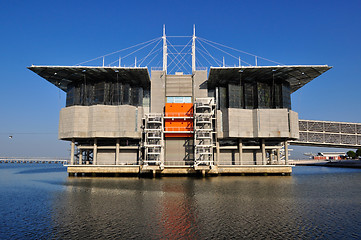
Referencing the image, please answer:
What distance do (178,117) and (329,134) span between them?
231 ft

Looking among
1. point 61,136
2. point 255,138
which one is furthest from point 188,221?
point 61,136

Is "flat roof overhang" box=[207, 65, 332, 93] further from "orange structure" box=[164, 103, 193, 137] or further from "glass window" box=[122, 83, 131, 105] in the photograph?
"glass window" box=[122, 83, 131, 105]

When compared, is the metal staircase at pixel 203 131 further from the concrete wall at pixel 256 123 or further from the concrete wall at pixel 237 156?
the concrete wall at pixel 237 156

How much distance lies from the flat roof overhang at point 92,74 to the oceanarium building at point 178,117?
9.4 inches

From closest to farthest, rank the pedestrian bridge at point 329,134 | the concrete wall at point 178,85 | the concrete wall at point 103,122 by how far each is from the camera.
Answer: the concrete wall at point 103,122
the concrete wall at point 178,85
the pedestrian bridge at point 329,134

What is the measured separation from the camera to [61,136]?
228 feet

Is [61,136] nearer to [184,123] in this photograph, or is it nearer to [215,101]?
[184,123]

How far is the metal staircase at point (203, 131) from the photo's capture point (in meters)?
64.0

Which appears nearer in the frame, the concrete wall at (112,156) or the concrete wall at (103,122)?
the concrete wall at (103,122)

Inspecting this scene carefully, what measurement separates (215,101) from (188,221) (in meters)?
53.1

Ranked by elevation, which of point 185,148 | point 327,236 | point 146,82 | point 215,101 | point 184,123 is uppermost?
point 146,82

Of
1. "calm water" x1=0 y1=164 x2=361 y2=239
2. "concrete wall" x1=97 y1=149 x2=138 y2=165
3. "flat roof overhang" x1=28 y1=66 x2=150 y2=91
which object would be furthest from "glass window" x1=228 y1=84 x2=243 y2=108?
"calm water" x1=0 y1=164 x2=361 y2=239

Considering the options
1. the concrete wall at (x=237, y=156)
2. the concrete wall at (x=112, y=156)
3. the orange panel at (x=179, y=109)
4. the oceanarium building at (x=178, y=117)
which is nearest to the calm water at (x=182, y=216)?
the oceanarium building at (x=178, y=117)

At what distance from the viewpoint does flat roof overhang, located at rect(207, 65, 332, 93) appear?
64812 millimetres
